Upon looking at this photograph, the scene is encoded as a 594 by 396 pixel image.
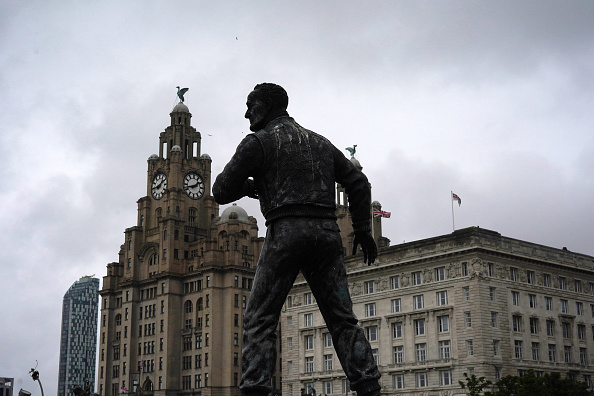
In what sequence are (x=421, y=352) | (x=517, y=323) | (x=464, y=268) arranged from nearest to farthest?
(x=464, y=268)
(x=517, y=323)
(x=421, y=352)

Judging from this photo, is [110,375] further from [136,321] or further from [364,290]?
[364,290]

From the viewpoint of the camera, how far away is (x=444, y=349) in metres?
70.6

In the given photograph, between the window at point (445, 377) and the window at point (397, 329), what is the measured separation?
5601mm

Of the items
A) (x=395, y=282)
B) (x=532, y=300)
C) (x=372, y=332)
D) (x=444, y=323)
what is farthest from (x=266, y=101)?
(x=372, y=332)

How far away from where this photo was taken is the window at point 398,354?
7356 centimetres

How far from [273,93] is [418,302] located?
65.4 m

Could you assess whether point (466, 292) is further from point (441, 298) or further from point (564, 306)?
point (564, 306)

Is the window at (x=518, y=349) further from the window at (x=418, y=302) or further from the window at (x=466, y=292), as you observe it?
the window at (x=418, y=302)

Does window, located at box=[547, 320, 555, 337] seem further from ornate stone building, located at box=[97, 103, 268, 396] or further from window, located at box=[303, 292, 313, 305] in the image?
ornate stone building, located at box=[97, 103, 268, 396]

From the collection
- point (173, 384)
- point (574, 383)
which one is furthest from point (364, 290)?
point (173, 384)

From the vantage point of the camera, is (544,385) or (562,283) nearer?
(544,385)

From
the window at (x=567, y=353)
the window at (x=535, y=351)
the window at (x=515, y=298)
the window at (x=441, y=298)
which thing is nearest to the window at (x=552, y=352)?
the window at (x=567, y=353)

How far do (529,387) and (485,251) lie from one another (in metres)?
20.2

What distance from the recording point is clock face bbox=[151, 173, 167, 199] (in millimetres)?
116500
